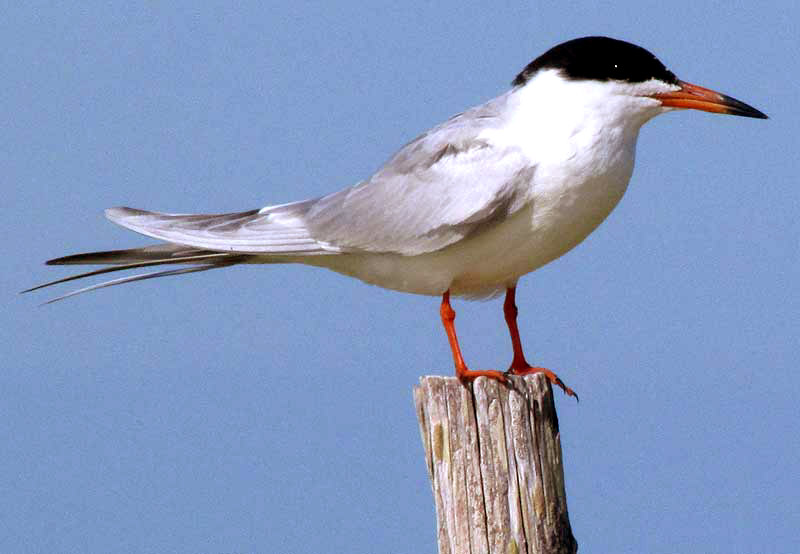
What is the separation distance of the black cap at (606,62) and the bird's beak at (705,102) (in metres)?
0.07

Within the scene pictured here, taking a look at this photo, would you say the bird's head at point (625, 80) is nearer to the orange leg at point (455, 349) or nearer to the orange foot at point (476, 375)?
the orange leg at point (455, 349)

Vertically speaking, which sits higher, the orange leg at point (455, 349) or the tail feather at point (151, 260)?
the tail feather at point (151, 260)

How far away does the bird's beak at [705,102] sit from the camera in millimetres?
5414

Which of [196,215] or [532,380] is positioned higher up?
[196,215]

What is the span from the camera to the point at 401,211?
5.59m

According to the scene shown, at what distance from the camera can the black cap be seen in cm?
534

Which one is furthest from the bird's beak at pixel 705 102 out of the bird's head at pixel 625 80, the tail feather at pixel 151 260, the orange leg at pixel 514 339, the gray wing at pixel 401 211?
the tail feather at pixel 151 260

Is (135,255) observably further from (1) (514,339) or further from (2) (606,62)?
(2) (606,62)

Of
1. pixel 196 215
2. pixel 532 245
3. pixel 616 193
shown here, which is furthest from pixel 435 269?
pixel 196 215

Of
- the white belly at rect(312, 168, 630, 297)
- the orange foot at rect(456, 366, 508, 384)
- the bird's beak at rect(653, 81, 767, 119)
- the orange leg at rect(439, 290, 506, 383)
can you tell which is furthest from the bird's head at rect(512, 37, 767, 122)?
the orange foot at rect(456, 366, 508, 384)

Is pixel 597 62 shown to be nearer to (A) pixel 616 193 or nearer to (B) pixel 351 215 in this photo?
(A) pixel 616 193

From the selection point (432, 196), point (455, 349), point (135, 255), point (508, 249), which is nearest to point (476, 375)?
point (455, 349)

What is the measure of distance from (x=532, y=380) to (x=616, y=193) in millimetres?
918

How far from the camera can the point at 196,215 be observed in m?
6.09
